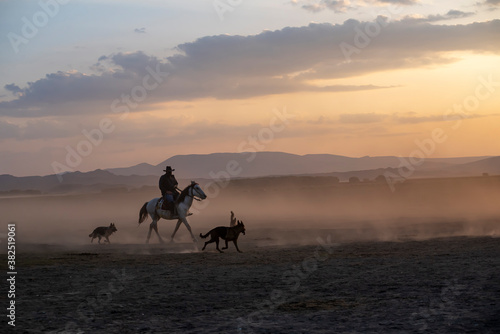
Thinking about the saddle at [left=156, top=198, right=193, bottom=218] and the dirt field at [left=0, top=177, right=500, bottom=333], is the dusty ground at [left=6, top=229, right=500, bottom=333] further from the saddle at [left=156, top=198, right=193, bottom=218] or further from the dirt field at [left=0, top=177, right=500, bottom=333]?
the saddle at [left=156, top=198, right=193, bottom=218]

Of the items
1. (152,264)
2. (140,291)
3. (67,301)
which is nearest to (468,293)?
(140,291)

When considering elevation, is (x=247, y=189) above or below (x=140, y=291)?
above

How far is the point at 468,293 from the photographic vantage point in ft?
43.7

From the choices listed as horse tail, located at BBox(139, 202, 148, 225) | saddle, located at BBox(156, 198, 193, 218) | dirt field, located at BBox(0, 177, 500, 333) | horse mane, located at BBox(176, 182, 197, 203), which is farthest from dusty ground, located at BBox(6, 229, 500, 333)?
horse tail, located at BBox(139, 202, 148, 225)

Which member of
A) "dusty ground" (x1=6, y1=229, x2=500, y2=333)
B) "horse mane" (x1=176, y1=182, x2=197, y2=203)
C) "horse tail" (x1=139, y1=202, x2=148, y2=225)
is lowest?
"dusty ground" (x1=6, y1=229, x2=500, y2=333)

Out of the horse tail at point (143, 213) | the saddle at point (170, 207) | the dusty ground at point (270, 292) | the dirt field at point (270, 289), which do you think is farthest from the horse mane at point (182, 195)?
A: the dusty ground at point (270, 292)

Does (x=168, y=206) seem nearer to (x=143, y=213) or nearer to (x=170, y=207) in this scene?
(x=170, y=207)

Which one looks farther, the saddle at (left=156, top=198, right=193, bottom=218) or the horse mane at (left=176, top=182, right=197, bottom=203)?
the saddle at (left=156, top=198, right=193, bottom=218)

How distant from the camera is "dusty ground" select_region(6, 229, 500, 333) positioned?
11.4 m

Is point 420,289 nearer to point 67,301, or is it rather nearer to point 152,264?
point 67,301

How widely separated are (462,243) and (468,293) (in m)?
10.6

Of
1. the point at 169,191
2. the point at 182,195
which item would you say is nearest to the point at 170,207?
the point at 169,191

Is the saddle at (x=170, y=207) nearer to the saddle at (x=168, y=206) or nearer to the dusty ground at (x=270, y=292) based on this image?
the saddle at (x=168, y=206)

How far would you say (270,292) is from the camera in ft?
47.5
